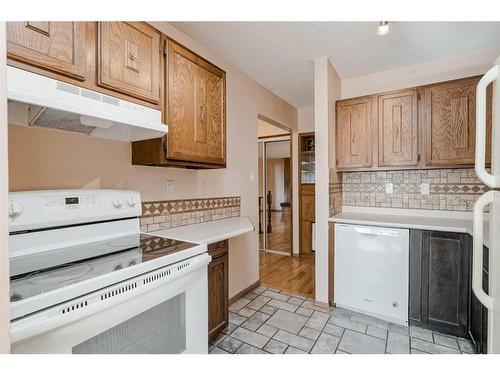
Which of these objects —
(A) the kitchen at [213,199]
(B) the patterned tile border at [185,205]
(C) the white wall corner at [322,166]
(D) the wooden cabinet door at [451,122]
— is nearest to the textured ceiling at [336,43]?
(A) the kitchen at [213,199]

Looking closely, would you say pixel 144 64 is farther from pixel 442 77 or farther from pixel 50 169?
pixel 442 77

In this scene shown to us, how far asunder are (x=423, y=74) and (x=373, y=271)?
209 cm

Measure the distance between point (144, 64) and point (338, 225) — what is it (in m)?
2.06

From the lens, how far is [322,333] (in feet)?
6.41

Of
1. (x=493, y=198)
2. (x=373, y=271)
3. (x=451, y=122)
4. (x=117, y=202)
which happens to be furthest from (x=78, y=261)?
(x=451, y=122)

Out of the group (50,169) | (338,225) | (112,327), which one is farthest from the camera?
(338,225)

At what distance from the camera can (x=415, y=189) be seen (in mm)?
2553

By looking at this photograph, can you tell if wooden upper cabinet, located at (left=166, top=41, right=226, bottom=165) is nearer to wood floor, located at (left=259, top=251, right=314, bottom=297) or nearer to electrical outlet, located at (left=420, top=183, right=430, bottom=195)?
wood floor, located at (left=259, top=251, right=314, bottom=297)

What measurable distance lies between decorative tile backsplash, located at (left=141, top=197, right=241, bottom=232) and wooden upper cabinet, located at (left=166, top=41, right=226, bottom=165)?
0.44 meters

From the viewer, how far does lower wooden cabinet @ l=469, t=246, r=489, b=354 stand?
1.47 metres

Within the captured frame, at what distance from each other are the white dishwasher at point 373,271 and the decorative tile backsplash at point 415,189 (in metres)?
0.70

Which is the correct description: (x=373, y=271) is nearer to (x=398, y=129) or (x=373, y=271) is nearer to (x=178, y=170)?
(x=398, y=129)

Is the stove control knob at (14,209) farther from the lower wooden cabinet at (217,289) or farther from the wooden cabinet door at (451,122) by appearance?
the wooden cabinet door at (451,122)
